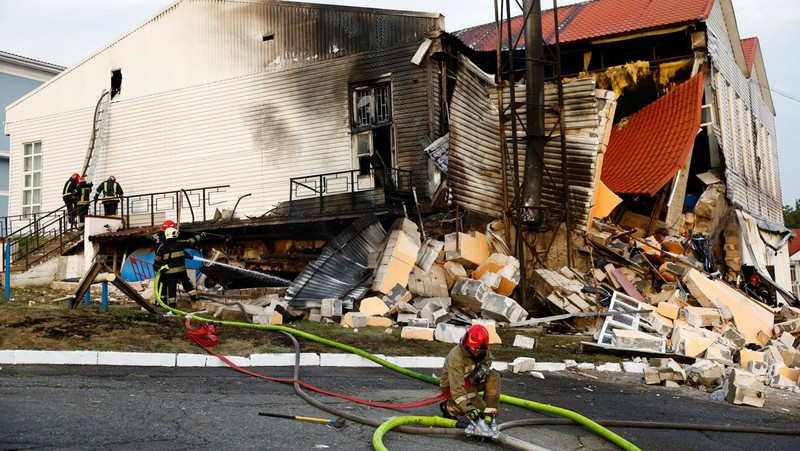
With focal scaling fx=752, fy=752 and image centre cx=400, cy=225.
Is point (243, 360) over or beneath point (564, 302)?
beneath

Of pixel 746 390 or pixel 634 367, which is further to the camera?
pixel 634 367

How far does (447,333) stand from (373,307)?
6.19 feet

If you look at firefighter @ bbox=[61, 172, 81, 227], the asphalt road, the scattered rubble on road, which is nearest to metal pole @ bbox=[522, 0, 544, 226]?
the scattered rubble on road

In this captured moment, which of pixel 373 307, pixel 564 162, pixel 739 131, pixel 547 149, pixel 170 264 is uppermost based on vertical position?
pixel 739 131

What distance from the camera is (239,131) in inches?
787

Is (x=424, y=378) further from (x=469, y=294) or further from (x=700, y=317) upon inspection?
(x=700, y=317)

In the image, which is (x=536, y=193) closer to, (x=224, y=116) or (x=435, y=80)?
(x=435, y=80)

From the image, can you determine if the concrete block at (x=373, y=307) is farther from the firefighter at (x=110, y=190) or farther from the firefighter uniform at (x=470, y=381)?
the firefighter at (x=110, y=190)

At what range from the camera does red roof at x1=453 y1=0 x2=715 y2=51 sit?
70.1 feet

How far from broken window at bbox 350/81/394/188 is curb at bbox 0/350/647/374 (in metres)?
8.08

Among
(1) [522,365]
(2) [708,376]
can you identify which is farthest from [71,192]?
(2) [708,376]

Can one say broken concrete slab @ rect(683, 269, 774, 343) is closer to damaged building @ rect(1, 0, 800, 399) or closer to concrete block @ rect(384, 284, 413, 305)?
damaged building @ rect(1, 0, 800, 399)

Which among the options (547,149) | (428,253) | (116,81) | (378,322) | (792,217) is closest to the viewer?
(378,322)

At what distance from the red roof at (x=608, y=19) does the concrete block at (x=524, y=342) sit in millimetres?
11267
